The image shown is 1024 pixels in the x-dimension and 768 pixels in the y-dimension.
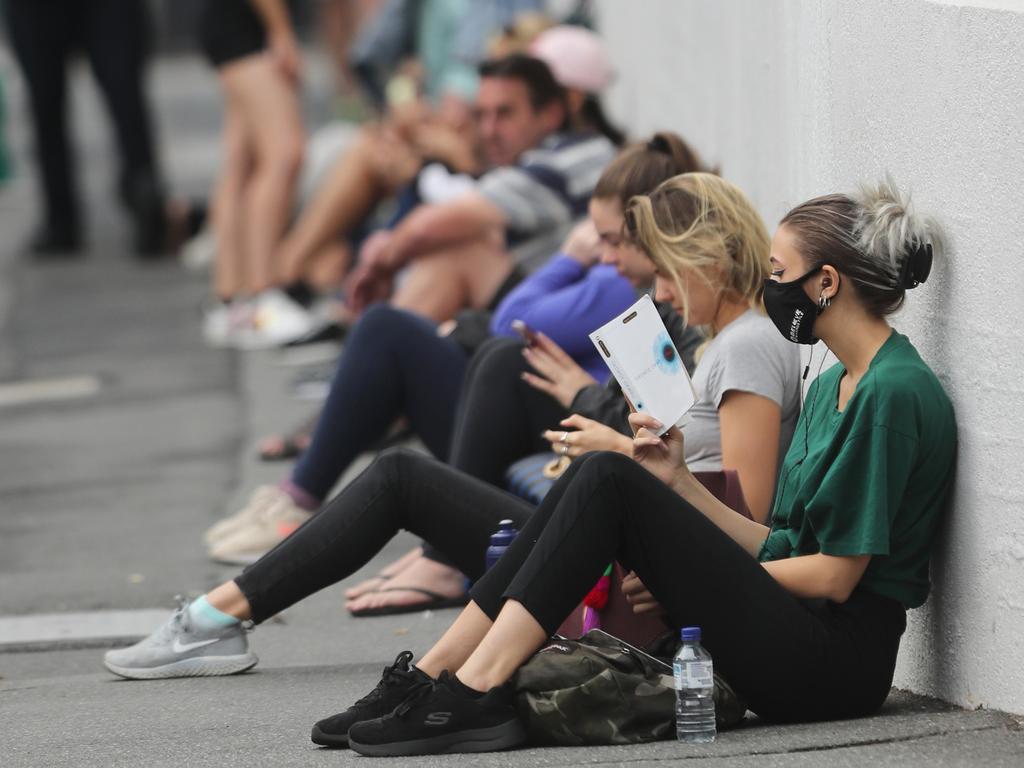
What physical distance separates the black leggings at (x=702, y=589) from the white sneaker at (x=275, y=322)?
6294 millimetres

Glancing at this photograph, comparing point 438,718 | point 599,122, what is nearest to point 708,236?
point 438,718

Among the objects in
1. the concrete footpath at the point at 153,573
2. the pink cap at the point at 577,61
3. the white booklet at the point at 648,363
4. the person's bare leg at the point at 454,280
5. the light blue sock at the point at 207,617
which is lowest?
the concrete footpath at the point at 153,573

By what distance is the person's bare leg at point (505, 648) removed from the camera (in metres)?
3.77

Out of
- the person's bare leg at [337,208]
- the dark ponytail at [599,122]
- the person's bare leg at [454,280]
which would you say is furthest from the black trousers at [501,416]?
the person's bare leg at [337,208]

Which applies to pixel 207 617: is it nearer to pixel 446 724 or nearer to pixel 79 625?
pixel 446 724

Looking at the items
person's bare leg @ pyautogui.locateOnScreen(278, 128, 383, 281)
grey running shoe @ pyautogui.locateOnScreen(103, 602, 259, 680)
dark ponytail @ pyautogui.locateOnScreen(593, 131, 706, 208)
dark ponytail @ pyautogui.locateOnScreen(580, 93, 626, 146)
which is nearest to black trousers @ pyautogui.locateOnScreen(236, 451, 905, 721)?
grey running shoe @ pyautogui.locateOnScreen(103, 602, 259, 680)

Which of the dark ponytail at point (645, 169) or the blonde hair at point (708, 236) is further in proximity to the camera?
the dark ponytail at point (645, 169)

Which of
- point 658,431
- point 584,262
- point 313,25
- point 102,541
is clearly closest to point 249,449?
point 102,541

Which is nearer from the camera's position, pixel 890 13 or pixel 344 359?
pixel 890 13

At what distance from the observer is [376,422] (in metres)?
5.83

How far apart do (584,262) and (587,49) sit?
6.94ft

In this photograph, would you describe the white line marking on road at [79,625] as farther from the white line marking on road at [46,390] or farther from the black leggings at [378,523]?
the white line marking on road at [46,390]

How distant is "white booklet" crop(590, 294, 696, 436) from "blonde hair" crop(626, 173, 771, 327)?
1.17 ft

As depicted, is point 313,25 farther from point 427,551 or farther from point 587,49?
point 427,551
